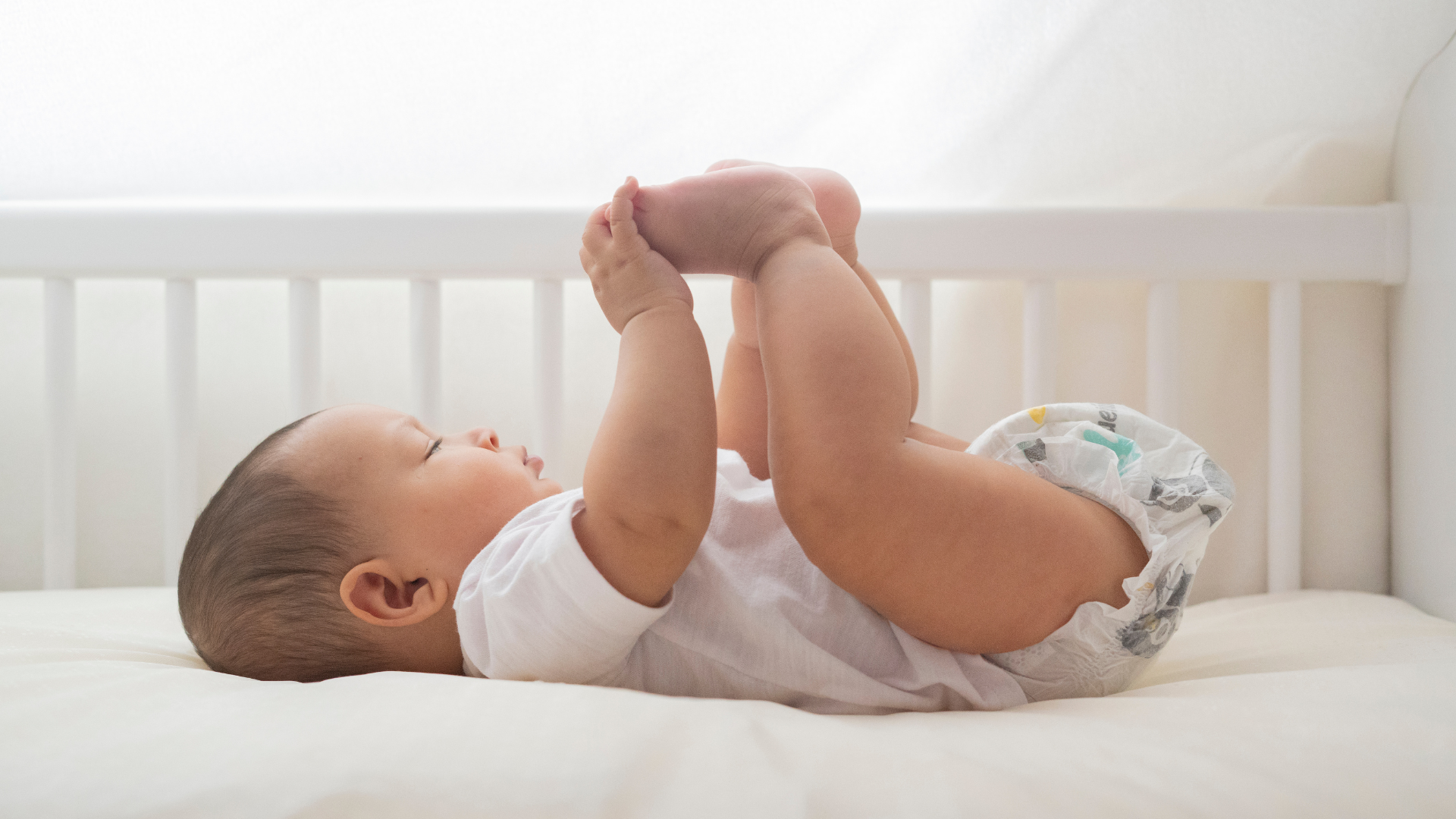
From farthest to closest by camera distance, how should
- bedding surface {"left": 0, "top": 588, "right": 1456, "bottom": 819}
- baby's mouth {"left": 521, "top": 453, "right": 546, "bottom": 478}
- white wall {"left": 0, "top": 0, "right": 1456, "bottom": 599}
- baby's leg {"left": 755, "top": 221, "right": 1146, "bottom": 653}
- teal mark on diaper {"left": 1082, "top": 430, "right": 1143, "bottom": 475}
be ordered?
white wall {"left": 0, "top": 0, "right": 1456, "bottom": 599} < baby's mouth {"left": 521, "top": 453, "right": 546, "bottom": 478} < teal mark on diaper {"left": 1082, "top": 430, "right": 1143, "bottom": 475} < baby's leg {"left": 755, "top": 221, "right": 1146, "bottom": 653} < bedding surface {"left": 0, "top": 588, "right": 1456, "bottom": 819}

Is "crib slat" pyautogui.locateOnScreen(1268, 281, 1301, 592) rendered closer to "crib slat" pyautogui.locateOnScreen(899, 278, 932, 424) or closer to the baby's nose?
"crib slat" pyautogui.locateOnScreen(899, 278, 932, 424)

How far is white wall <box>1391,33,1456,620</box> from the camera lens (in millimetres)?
865

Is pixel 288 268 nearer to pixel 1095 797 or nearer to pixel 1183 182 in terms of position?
pixel 1095 797

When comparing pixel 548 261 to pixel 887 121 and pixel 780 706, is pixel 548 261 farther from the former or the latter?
pixel 780 706

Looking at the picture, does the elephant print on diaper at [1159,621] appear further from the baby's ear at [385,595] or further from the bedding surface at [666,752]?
the baby's ear at [385,595]

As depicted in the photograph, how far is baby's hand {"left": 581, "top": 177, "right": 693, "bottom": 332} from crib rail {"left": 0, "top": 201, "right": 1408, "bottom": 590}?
14.8 inches

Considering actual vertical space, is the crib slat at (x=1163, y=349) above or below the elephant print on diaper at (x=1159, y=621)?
above

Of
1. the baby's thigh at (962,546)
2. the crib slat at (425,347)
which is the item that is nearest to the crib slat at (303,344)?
the crib slat at (425,347)

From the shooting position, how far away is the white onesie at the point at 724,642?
0.56 metres

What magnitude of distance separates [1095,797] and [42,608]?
926mm

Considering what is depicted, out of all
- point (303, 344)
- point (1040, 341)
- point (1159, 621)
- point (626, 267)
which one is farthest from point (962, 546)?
point (303, 344)

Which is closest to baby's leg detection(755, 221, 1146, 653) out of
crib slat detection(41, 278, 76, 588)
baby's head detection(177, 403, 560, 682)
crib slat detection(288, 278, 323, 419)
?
baby's head detection(177, 403, 560, 682)

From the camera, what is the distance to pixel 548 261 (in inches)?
37.7

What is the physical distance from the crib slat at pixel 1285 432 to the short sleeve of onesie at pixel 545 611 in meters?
0.76
